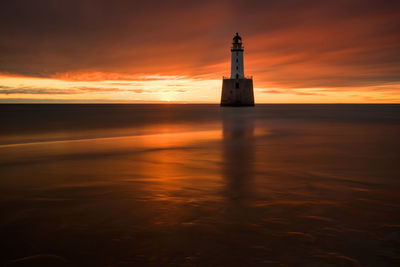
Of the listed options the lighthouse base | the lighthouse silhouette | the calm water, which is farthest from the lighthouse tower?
the calm water

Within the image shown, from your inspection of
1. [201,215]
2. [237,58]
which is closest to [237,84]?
[237,58]

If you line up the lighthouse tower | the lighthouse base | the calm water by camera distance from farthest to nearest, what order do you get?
the lighthouse base < the lighthouse tower < the calm water

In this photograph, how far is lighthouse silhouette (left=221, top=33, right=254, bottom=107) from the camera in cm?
5559

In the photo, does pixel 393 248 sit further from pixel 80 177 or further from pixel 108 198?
pixel 80 177

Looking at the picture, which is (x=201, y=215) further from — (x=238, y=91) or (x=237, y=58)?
(x=238, y=91)

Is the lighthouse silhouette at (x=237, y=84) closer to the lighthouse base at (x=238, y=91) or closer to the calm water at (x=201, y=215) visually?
the lighthouse base at (x=238, y=91)

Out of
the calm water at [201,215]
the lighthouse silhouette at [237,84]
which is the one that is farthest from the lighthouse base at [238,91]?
the calm water at [201,215]

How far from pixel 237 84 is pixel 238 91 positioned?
1343 millimetres

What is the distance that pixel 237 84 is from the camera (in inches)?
2276

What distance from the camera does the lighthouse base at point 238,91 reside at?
57.6 meters

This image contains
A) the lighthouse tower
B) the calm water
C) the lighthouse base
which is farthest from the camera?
the lighthouse base

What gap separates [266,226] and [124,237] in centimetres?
178

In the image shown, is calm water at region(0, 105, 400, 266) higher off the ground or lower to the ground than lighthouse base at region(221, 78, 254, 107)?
lower

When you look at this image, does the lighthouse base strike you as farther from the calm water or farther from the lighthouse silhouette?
the calm water
